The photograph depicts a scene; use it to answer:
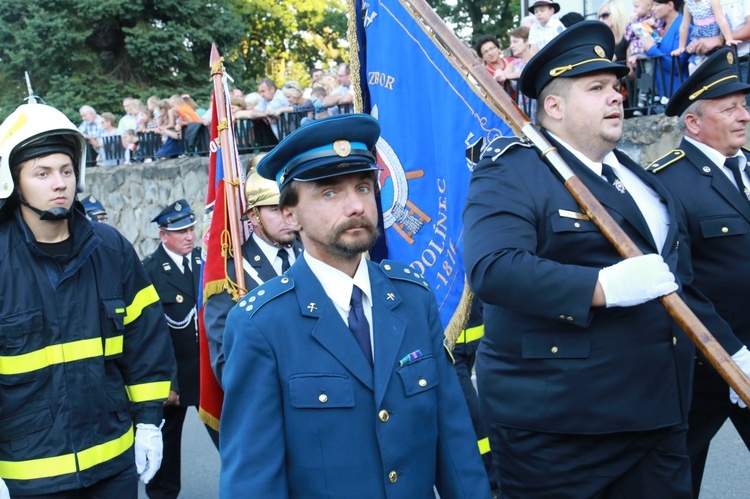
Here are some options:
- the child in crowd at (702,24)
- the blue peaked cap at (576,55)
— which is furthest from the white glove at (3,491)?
the child in crowd at (702,24)

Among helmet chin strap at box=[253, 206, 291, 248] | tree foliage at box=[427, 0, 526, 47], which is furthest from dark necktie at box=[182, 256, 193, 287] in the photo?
tree foliage at box=[427, 0, 526, 47]

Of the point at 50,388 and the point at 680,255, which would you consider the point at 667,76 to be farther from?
the point at 50,388

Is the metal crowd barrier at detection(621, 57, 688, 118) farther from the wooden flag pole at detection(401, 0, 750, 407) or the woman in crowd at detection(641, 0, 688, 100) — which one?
the wooden flag pole at detection(401, 0, 750, 407)

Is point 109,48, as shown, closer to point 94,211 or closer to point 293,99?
point 293,99

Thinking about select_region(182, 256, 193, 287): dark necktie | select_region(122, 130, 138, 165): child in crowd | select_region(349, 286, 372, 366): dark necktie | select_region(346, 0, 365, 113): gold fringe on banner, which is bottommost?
select_region(182, 256, 193, 287): dark necktie

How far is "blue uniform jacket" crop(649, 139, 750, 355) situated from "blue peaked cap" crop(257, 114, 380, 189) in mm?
1926

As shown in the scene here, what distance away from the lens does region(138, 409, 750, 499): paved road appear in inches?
211

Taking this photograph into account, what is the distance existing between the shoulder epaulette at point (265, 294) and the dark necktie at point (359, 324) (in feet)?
0.63

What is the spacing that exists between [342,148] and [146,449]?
1.99 metres

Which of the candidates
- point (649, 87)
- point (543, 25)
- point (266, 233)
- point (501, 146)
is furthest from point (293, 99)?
point (501, 146)

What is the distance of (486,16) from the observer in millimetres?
27016

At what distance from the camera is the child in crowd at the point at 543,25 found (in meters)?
9.58

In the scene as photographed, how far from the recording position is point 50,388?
3.51 m

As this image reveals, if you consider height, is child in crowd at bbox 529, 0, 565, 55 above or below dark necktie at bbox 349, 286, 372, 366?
above
